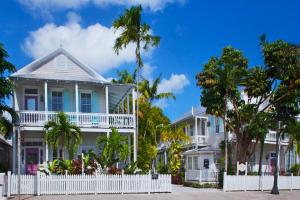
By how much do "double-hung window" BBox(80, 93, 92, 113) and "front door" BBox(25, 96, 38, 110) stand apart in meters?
3.21

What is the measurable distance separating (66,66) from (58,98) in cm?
237

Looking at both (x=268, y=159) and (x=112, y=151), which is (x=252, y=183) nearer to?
(x=112, y=151)

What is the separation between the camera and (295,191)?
28.9 m

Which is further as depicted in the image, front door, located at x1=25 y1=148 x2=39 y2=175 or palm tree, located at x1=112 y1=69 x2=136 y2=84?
palm tree, located at x1=112 y1=69 x2=136 y2=84

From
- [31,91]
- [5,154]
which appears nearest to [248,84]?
[31,91]

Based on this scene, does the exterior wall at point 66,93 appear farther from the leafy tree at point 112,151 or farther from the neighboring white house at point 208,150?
the neighboring white house at point 208,150

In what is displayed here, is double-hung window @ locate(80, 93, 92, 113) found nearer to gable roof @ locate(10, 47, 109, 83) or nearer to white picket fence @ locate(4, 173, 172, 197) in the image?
gable roof @ locate(10, 47, 109, 83)

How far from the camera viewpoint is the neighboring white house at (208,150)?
3678 cm

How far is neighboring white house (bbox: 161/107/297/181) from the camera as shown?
36781 mm

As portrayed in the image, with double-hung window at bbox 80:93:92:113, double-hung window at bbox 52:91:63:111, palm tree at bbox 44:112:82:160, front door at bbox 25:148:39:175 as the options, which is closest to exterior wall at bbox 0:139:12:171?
front door at bbox 25:148:39:175

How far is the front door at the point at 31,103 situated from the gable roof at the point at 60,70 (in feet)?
6.61

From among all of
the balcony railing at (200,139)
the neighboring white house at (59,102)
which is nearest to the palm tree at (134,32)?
the neighboring white house at (59,102)

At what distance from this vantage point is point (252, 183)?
28.5 m

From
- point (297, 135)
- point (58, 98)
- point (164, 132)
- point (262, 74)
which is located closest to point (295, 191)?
point (297, 135)
